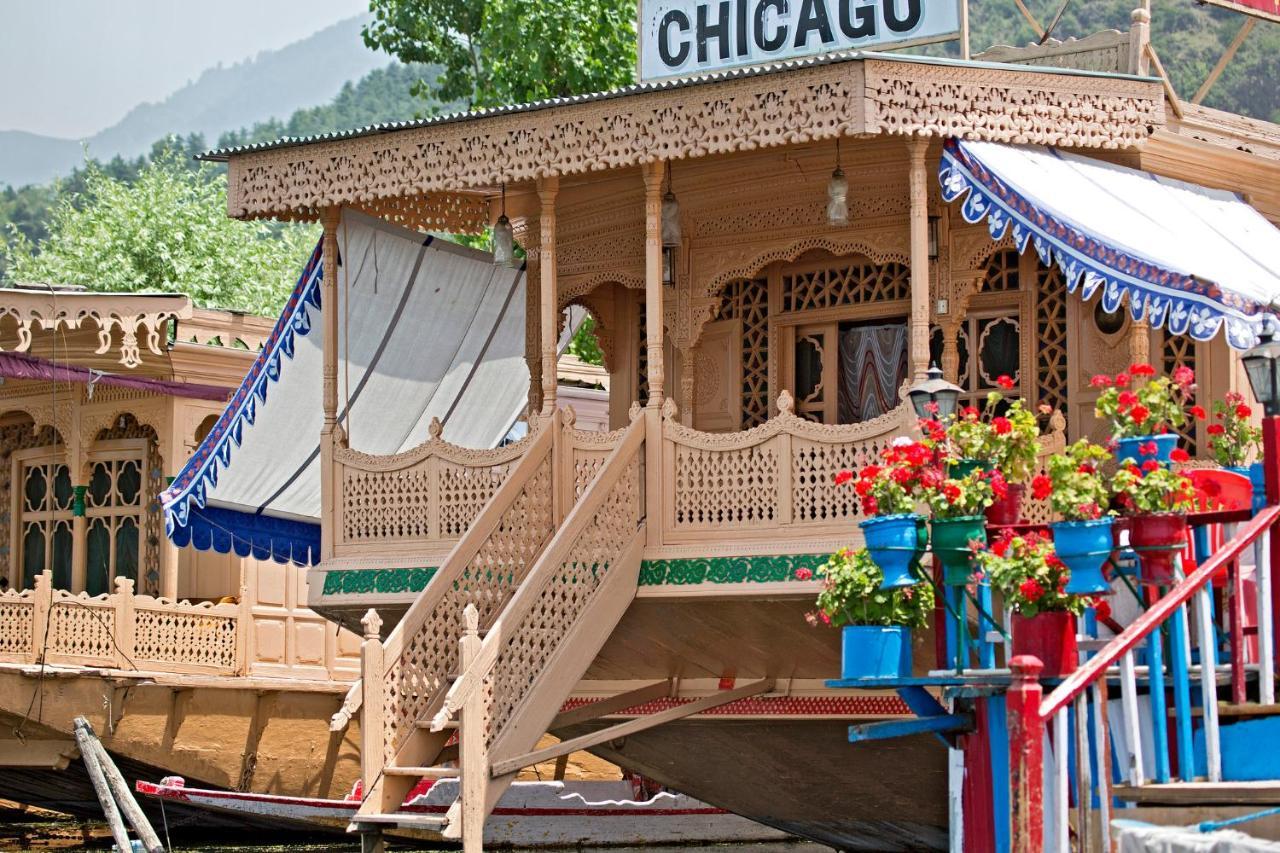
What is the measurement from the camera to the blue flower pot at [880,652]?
998cm

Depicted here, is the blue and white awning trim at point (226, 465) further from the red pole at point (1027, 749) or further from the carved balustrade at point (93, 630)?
the red pole at point (1027, 749)

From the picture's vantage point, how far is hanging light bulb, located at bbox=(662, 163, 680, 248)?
45.5 feet

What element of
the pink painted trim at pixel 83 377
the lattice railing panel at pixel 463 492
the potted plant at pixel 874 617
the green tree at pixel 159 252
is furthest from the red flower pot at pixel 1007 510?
the green tree at pixel 159 252

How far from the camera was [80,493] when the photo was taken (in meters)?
20.9

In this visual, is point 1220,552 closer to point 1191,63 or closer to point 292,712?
point 292,712

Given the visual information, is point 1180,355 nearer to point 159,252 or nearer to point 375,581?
point 375,581

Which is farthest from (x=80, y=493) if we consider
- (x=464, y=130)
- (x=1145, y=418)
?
(x=1145, y=418)

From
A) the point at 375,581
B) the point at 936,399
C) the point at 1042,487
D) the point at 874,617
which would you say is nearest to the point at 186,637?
the point at 375,581

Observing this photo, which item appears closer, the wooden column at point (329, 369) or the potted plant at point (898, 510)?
the potted plant at point (898, 510)

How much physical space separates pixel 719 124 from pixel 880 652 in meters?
3.71

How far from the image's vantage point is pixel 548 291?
13.2 meters

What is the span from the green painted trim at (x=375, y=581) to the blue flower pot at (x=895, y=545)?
4257 mm

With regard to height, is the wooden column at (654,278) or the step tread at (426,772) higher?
the wooden column at (654,278)

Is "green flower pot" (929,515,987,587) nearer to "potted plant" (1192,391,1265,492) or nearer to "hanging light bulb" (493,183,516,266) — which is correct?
"potted plant" (1192,391,1265,492)
